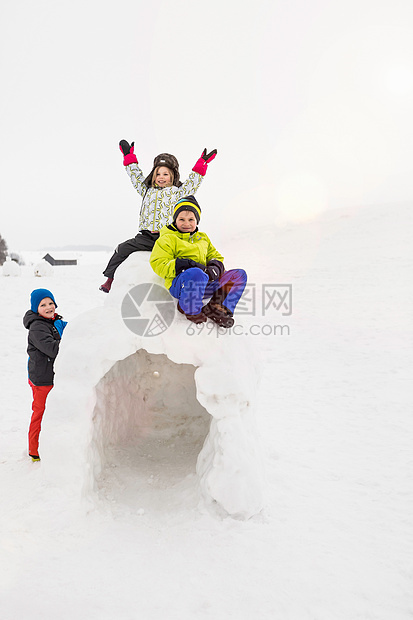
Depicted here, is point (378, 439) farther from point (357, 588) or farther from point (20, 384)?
point (20, 384)

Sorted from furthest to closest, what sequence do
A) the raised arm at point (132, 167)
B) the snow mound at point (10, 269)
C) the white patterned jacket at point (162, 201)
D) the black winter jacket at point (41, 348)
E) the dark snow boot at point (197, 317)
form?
1. the snow mound at point (10, 269)
2. the raised arm at point (132, 167)
3. the white patterned jacket at point (162, 201)
4. the black winter jacket at point (41, 348)
5. the dark snow boot at point (197, 317)

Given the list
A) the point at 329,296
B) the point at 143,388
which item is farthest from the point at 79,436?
the point at 329,296

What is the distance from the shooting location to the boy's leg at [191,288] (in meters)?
2.83

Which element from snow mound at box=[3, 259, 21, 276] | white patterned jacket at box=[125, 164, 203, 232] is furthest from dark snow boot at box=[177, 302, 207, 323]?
snow mound at box=[3, 259, 21, 276]

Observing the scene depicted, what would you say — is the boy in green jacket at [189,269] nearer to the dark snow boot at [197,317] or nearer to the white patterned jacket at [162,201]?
the dark snow boot at [197,317]

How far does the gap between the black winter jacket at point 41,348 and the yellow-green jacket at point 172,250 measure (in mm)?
1222

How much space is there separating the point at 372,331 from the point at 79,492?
8.45m

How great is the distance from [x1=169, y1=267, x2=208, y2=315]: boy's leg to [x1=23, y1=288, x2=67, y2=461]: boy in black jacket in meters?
1.31

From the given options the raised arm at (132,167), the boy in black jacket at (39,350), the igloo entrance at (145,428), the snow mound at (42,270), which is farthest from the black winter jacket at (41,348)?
the snow mound at (42,270)

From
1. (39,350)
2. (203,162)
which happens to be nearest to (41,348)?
(39,350)

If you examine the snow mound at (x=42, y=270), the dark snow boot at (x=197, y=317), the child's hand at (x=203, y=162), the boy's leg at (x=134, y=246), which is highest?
the snow mound at (x=42, y=270)

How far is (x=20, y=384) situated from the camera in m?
6.59

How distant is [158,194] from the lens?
12.6 feet

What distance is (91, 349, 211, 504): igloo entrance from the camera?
351cm
